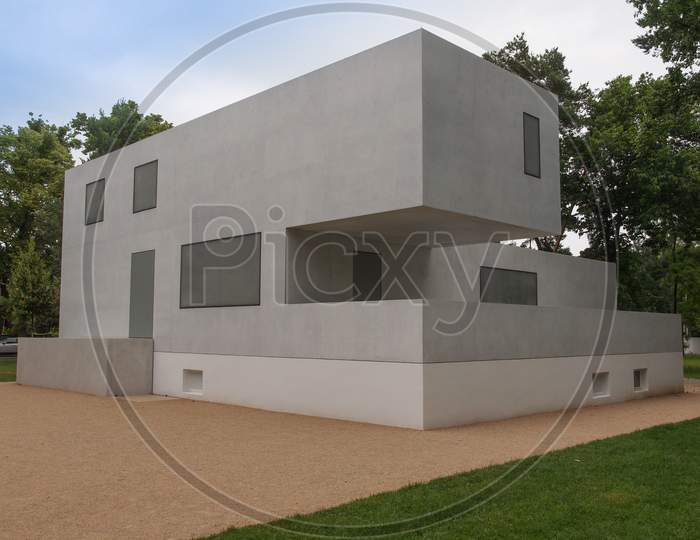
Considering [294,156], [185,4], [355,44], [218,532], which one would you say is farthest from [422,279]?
[218,532]

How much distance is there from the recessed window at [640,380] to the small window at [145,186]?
1302 centimetres

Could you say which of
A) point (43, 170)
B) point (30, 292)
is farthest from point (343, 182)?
point (43, 170)

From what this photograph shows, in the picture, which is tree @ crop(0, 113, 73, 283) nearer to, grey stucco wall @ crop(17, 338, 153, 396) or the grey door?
grey stucco wall @ crop(17, 338, 153, 396)

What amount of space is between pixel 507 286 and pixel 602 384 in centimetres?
543

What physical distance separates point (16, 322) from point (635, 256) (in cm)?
Answer: 2796

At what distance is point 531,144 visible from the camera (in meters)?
14.2

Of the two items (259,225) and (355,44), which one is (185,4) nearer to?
(355,44)

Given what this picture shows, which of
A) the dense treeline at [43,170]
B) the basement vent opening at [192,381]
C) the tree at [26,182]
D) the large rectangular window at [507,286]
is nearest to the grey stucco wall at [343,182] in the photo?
the basement vent opening at [192,381]

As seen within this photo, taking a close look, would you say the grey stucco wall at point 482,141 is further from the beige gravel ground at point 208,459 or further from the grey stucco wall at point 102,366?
the grey stucco wall at point 102,366

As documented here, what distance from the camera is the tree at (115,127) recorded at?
3819 centimetres

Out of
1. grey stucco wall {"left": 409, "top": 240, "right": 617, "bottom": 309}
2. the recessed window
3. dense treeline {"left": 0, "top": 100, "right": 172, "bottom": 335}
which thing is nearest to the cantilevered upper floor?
grey stucco wall {"left": 409, "top": 240, "right": 617, "bottom": 309}

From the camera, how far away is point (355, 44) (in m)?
12.8

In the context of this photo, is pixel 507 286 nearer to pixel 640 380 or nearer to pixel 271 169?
pixel 640 380

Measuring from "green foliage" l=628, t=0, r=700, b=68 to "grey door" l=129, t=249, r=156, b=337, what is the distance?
14.5 meters
